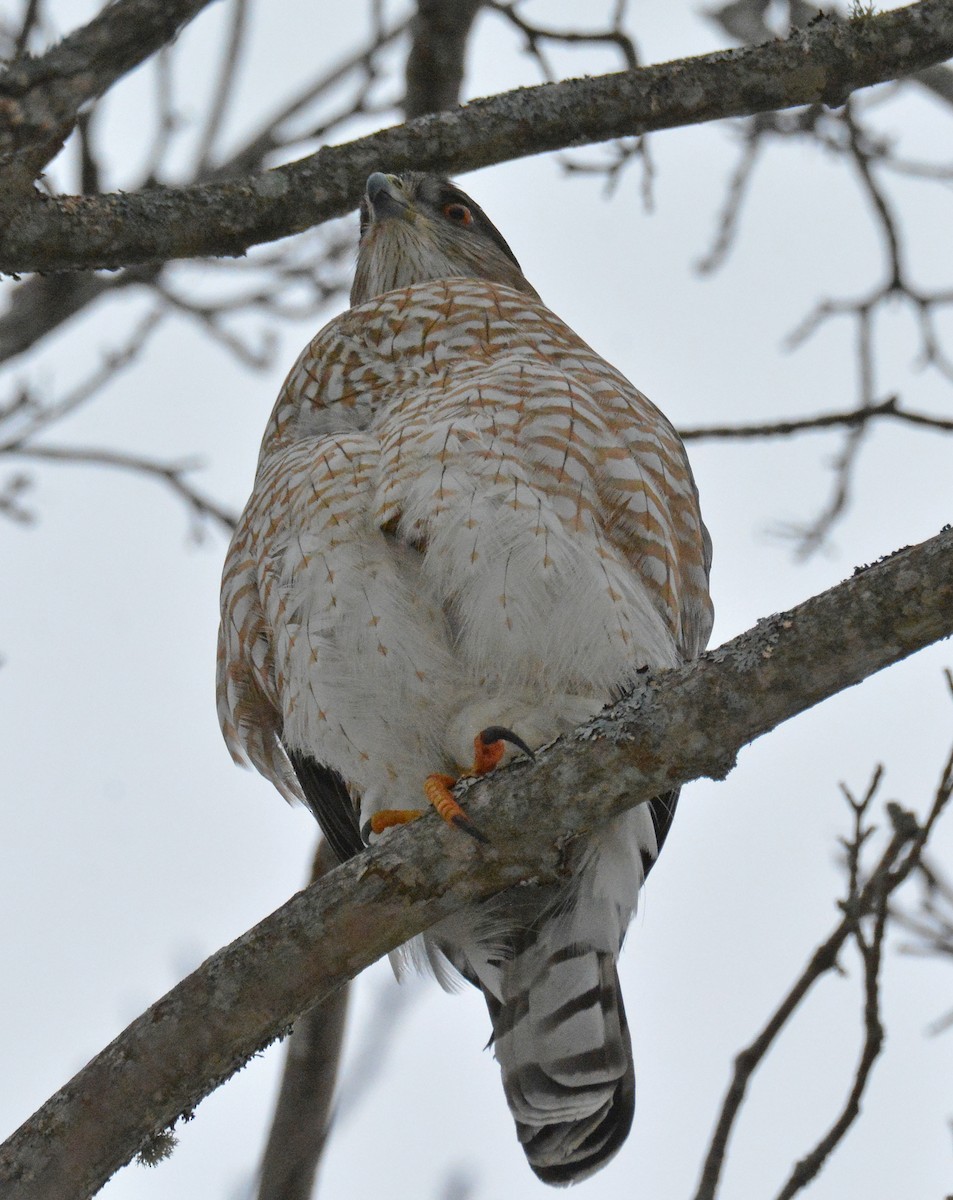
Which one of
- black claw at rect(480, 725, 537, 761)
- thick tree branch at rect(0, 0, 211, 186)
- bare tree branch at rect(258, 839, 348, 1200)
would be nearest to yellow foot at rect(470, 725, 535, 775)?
black claw at rect(480, 725, 537, 761)

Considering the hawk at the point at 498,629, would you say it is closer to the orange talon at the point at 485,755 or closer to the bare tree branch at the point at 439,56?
the orange talon at the point at 485,755

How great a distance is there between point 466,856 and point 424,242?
3066 mm

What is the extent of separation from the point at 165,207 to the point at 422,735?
1.33 meters

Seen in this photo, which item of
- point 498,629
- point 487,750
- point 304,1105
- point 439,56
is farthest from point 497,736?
point 439,56

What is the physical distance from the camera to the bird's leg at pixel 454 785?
271 cm

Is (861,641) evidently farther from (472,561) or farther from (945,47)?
(945,47)

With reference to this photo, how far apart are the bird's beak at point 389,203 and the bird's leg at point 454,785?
2.08 meters

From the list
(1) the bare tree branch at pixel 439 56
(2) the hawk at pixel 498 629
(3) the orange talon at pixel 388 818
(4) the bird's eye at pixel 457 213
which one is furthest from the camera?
(4) the bird's eye at pixel 457 213

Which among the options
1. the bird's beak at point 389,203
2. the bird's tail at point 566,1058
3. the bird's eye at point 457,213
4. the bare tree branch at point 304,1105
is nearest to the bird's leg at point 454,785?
the bare tree branch at point 304,1105

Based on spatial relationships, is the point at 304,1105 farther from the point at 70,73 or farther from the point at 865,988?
the point at 70,73

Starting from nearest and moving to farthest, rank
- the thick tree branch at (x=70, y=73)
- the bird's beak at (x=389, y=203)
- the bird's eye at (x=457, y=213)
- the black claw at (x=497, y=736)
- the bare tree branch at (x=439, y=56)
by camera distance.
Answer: the thick tree branch at (x=70, y=73), the black claw at (x=497, y=736), the bird's beak at (x=389, y=203), the bare tree branch at (x=439, y=56), the bird's eye at (x=457, y=213)

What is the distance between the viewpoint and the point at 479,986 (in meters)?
3.76

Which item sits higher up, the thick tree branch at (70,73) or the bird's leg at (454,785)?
the thick tree branch at (70,73)

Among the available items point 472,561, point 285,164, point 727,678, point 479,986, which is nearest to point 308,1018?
point 479,986
